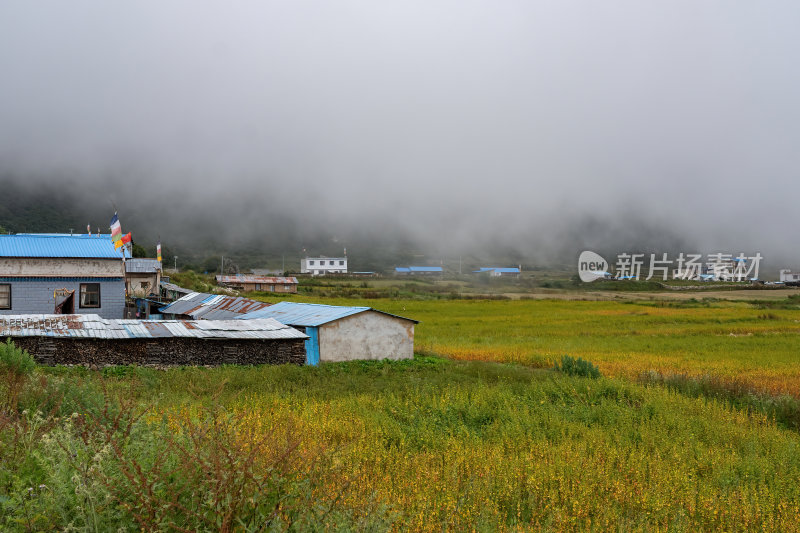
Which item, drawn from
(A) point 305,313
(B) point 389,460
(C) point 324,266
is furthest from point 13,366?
(C) point 324,266

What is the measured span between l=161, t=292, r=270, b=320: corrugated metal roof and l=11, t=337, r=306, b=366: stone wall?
996 cm

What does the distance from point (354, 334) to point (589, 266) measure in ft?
297

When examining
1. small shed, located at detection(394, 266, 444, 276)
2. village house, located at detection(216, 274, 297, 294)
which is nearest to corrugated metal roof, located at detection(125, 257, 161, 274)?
village house, located at detection(216, 274, 297, 294)

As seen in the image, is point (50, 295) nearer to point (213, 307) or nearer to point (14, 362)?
point (213, 307)

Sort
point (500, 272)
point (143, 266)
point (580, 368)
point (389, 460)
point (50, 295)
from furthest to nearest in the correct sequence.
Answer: point (500, 272) → point (143, 266) → point (50, 295) → point (580, 368) → point (389, 460)

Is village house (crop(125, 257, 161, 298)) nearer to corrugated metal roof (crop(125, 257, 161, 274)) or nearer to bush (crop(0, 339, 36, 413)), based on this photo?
corrugated metal roof (crop(125, 257, 161, 274))

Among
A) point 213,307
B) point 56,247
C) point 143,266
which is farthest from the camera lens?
point 143,266

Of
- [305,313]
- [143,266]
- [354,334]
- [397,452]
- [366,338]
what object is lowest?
[366,338]

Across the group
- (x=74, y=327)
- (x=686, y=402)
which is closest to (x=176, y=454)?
(x=686, y=402)

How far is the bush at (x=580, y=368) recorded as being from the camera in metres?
17.7

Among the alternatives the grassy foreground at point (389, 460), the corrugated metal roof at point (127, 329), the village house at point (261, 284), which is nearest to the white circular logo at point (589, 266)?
the village house at point (261, 284)

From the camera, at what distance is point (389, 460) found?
7.27 m

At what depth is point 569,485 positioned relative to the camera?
6.80 metres

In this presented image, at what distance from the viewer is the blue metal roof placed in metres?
29.0
